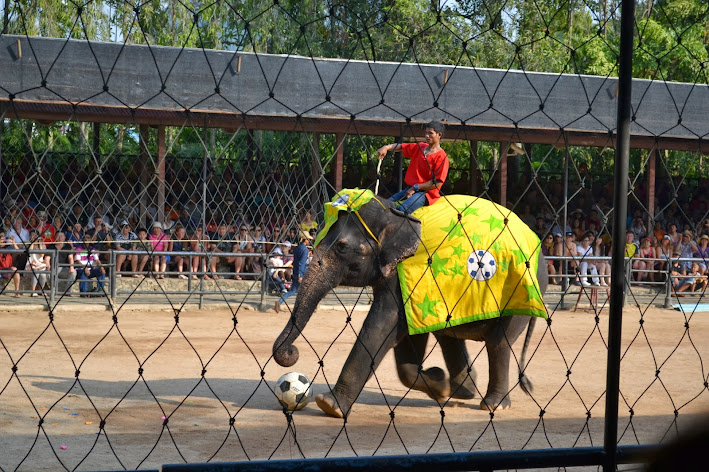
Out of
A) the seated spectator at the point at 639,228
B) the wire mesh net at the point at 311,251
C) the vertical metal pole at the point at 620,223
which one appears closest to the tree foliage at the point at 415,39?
the wire mesh net at the point at 311,251

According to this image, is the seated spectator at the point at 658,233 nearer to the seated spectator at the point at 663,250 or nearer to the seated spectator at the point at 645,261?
the seated spectator at the point at 663,250

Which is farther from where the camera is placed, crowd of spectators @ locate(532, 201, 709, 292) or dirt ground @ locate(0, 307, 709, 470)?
crowd of spectators @ locate(532, 201, 709, 292)

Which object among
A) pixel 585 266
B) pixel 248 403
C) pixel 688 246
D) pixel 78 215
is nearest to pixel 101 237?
pixel 78 215

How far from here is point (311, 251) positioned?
1091 centimetres

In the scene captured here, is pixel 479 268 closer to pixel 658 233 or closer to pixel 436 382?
pixel 436 382

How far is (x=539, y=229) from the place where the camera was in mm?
14477

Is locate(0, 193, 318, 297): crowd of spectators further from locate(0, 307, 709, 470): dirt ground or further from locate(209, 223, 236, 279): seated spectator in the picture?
locate(0, 307, 709, 470): dirt ground

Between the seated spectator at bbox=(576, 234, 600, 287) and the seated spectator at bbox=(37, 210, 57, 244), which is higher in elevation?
the seated spectator at bbox=(37, 210, 57, 244)

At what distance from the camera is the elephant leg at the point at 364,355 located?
5480 mm

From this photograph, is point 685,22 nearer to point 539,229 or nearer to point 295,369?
point 539,229

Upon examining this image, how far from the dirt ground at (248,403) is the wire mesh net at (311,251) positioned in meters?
0.03

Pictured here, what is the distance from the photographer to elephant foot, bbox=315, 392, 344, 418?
5461 mm

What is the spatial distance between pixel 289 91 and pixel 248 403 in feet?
19.0

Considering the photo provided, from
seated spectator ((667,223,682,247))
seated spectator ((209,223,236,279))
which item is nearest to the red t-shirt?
seated spectator ((209,223,236,279))
